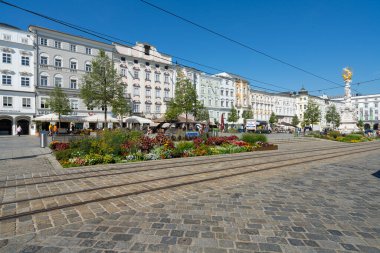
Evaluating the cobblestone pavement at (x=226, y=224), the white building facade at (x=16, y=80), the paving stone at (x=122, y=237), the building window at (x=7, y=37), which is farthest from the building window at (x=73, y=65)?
the paving stone at (x=122, y=237)

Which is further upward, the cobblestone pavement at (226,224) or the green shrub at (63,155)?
the green shrub at (63,155)

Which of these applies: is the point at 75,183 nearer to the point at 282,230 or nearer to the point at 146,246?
the point at 146,246

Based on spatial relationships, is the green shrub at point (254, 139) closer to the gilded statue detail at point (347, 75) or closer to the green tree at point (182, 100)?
the green tree at point (182, 100)

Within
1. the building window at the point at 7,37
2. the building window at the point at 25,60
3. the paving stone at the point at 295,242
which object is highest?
the building window at the point at 7,37

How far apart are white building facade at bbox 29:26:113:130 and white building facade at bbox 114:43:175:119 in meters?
5.81

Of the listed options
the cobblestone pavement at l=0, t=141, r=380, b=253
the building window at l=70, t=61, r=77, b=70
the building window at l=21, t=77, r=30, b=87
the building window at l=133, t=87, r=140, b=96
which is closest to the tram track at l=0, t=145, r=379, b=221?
the cobblestone pavement at l=0, t=141, r=380, b=253

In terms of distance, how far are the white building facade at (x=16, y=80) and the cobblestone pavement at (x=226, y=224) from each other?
38.3 m

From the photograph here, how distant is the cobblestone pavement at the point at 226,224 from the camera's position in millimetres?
3189

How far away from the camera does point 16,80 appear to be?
34250 mm

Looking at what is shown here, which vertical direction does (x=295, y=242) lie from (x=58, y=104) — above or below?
below

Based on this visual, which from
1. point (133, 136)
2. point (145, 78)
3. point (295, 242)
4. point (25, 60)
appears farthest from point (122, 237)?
point (145, 78)

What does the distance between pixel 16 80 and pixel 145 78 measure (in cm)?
2243

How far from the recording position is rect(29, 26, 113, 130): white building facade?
118 ft

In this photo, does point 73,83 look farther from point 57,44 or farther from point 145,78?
point 145,78
